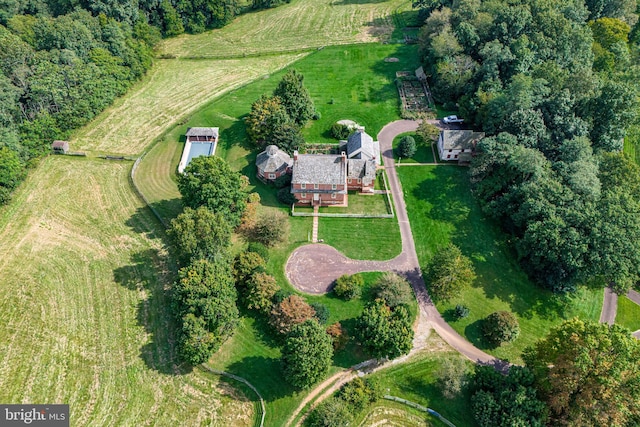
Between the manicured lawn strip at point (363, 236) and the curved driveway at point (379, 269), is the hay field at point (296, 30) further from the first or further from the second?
the curved driveway at point (379, 269)

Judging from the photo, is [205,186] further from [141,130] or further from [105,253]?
[141,130]

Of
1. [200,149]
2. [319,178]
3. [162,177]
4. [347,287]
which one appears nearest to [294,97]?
[200,149]

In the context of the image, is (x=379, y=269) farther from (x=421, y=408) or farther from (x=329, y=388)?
(x=421, y=408)

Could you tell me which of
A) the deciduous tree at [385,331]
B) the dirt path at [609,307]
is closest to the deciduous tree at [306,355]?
the deciduous tree at [385,331]

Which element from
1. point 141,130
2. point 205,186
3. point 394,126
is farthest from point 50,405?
point 394,126

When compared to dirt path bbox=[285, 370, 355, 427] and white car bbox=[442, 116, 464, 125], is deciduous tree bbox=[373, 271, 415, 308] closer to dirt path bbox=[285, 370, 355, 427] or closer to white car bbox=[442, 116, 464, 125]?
dirt path bbox=[285, 370, 355, 427]

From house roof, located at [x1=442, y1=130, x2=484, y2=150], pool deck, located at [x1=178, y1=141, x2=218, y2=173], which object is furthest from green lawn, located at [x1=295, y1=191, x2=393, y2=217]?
pool deck, located at [x1=178, y1=141, x2=218, y2=173]
